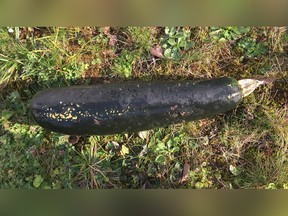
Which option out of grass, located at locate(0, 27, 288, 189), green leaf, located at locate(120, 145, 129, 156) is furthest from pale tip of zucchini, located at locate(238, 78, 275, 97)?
green leaf, located at locate(120, 145, 129, 156)

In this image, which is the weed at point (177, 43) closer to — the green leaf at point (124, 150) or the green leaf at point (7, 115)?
the green leaf at point (124, 150)

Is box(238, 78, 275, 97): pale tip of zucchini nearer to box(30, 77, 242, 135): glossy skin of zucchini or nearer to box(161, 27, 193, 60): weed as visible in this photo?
box(30, 77, 242, 135): glossy skin of zucchini

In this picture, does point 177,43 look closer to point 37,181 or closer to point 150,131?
point 150,131

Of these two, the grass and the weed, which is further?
the weed
